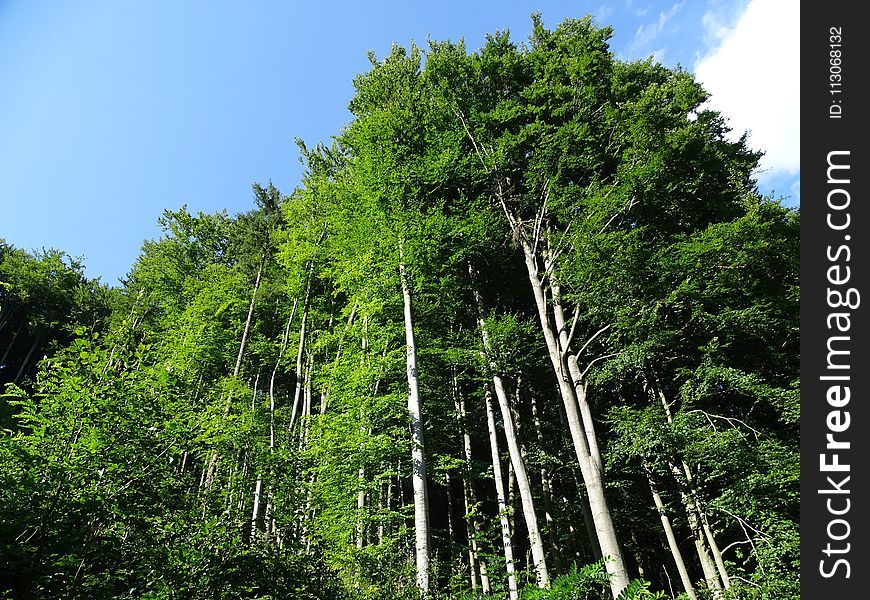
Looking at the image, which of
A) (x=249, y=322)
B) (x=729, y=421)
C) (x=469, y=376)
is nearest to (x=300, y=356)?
(x=249, y=322)

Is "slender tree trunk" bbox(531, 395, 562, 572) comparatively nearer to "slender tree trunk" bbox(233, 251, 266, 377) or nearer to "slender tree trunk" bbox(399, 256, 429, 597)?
"slender tree trunk" bbox(399, 256, 429, 597)

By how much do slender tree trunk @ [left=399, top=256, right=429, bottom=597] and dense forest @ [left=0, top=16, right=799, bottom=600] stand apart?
6cm

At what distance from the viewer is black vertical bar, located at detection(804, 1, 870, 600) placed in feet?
9.68

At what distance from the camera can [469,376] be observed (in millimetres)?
12375

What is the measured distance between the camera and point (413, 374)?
10.1 m

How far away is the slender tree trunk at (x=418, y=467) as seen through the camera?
298 inches

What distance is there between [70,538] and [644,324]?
1011 centimetres

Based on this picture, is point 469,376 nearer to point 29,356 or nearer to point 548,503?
point 548,503

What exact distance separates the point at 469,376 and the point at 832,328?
9.60m

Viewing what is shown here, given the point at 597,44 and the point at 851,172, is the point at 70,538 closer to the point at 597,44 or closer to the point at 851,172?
the point at 851,172

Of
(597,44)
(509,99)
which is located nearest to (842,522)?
(509,99)

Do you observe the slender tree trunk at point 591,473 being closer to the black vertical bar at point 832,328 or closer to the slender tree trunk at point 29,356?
the black vertical bar at point 832,328

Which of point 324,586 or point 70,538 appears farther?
point 324,586

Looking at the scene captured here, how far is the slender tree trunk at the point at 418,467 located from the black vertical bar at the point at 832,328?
5.13m
